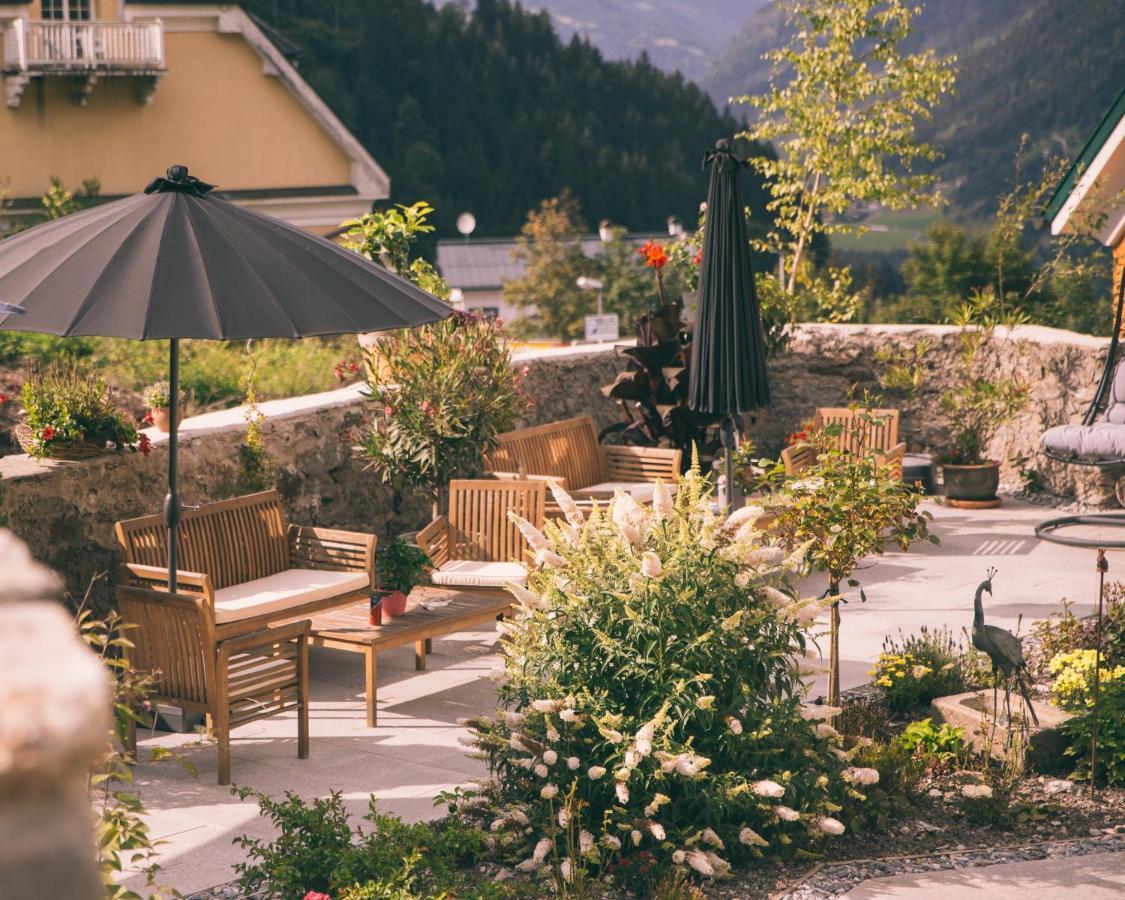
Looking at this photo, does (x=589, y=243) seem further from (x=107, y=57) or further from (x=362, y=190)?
(x=107, y=57)

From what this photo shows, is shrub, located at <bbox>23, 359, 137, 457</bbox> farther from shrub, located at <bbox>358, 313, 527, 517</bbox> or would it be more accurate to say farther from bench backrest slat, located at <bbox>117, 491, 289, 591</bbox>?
shrub, located at <bbox>358, 313, 527, 517</bbox>

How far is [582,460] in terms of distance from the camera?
31.3ft

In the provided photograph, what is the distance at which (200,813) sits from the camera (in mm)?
5246

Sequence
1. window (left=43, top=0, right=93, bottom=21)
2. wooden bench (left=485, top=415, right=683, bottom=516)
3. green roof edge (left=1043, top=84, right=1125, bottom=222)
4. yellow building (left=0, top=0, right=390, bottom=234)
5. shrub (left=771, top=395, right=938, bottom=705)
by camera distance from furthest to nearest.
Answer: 1. window (left=43, top=0, right=93, bottom=21)
2. yellow building (left=0, top=0, right=390, bottom=234)
3. green roof edge (left=1043, top=84, right=1125, bottom=222)
4. wooden bench (left=485, top=415, right=683, bottom=516)
5. shrub (left=771, top=395, right=938, bottom=705)

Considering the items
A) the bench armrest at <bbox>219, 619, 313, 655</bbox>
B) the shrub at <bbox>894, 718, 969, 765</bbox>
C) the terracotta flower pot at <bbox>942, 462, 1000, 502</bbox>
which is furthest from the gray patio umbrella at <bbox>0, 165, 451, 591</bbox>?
the terracotta flower pot at <bbox>942, 462, 1000, 502</bbox>

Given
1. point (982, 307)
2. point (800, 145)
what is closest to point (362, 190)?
point (800, 145)

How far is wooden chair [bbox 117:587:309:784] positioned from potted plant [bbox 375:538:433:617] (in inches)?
31.3

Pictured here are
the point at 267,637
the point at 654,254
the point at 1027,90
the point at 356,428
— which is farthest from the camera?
the point at 1027,90

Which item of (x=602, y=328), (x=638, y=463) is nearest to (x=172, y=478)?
(x=638, y=463)

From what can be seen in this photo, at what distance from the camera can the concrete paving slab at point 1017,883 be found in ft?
14.0

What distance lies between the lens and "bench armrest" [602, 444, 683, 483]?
31.3 ft

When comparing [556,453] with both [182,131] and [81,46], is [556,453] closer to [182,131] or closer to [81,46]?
[81,46]

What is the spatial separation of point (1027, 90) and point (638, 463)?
165ft

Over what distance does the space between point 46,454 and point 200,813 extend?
209cm
